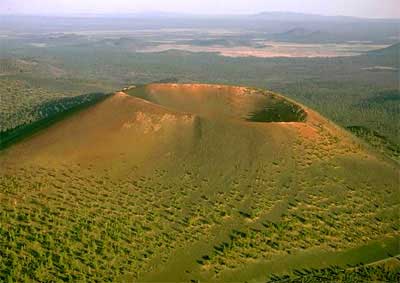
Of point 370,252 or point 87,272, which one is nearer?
Result: point 87,272

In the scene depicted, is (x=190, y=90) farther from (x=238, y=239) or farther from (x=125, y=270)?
(x=125, y=270)

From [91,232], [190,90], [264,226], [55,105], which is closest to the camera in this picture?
[91,232]

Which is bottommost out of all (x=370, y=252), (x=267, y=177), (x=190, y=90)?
(x=370, y=252)

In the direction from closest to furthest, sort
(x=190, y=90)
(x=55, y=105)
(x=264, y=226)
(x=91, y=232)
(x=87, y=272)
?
1. (x=87, y=272)
2. (x=91, y=232)
3. (x=264, y=226)
4. (x=190, y=90)
5. (x=55, y=105)

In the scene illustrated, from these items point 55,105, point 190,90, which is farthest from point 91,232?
point 55,105

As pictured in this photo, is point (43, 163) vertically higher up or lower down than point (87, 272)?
higher up

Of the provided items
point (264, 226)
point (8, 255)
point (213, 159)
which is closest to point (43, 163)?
point (8, 255)
